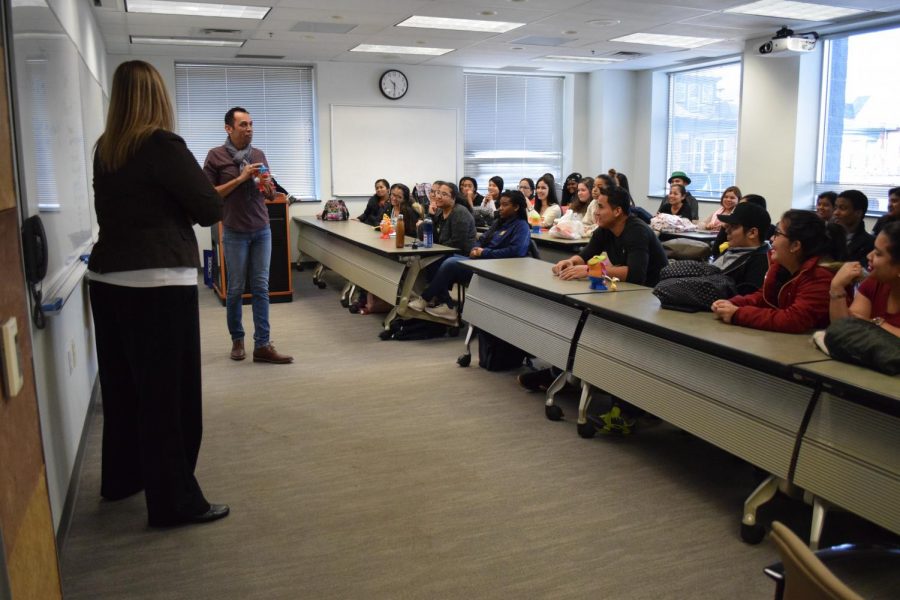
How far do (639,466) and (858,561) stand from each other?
1.31 meters

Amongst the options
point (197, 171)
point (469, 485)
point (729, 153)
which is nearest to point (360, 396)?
point (469, 485)

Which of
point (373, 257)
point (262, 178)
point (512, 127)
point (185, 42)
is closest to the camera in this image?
point (262, 178)

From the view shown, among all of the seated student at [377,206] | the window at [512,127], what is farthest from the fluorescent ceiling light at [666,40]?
the seated student at [377,206]

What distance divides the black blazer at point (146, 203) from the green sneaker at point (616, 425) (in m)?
2.20

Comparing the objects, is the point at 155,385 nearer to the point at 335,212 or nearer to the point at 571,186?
the point at 335,212

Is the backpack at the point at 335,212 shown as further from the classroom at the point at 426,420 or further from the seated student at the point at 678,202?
the seated student at the point at 678,202

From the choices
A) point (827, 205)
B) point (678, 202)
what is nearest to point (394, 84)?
point (678, 202)

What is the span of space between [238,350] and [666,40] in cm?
627

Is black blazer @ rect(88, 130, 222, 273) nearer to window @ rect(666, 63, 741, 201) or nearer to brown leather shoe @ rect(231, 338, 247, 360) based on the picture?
brown leather shoe @ rect(231, 338, 247, 360)

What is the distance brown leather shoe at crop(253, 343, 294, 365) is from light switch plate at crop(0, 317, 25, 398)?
3685 millimetres

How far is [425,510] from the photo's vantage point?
290 centimetres

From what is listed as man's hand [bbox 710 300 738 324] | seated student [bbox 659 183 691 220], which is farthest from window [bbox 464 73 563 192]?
man's hand [bbox 710 300 738 324]

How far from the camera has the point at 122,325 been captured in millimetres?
2535

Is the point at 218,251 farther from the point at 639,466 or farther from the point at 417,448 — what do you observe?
the point at 639,466
